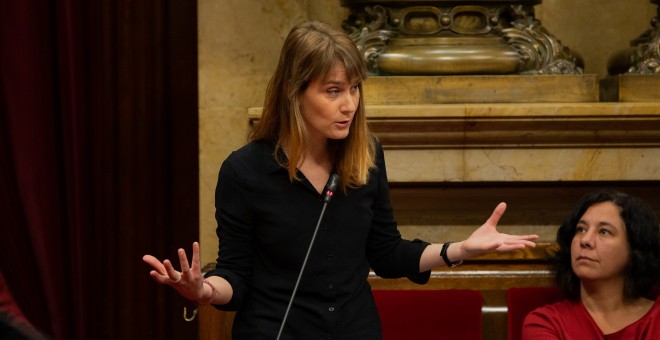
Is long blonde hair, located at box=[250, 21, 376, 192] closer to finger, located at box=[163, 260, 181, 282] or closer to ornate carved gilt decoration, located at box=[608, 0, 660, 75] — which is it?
finger, located at box=[163, 260, 181, 282]

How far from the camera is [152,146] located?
3594 millimetres

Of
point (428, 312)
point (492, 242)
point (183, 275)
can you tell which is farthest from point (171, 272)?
point (428, 312)

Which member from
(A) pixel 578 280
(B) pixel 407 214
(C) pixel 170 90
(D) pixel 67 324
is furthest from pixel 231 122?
(A) pixel 578 280

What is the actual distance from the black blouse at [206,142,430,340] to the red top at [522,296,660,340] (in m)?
0.80

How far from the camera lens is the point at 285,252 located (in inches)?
79.3

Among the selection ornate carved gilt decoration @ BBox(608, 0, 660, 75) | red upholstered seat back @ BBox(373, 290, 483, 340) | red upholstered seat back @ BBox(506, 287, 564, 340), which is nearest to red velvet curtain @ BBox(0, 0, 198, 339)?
red upholstered seat back @ BBox(373, 290, 483, 340)

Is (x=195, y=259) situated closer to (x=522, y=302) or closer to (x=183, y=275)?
(x=183, y=275)

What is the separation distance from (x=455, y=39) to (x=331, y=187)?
1.56 metres

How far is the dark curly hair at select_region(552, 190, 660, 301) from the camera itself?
8.90 feet

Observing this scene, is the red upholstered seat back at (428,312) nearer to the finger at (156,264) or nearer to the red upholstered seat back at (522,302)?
the red upholstered seat back at (522,302)

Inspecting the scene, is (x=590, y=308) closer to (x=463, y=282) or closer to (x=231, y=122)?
(x=463, y=282)

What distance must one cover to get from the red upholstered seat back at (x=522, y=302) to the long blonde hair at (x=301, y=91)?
0.96m

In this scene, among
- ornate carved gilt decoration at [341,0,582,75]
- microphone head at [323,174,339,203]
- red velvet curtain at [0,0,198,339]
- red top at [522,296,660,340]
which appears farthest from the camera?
red velvet curtain at [0,0,198,339]

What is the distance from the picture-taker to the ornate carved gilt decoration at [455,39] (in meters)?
3.34
